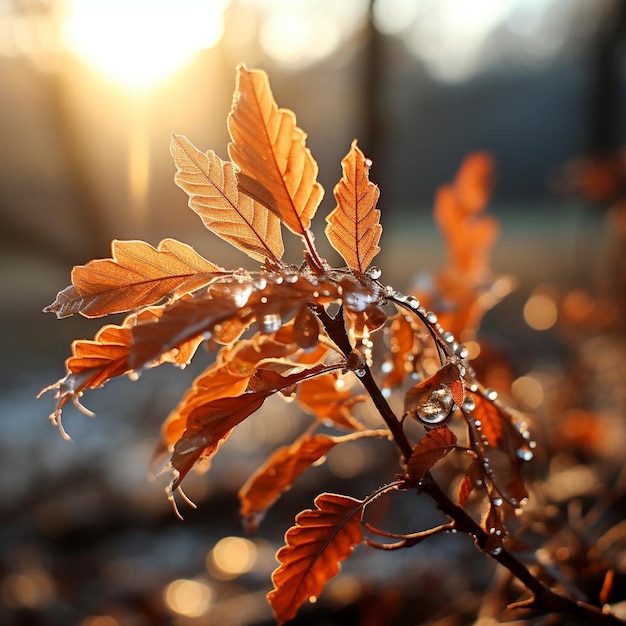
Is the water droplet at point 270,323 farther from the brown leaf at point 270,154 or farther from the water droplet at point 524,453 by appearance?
the water droplet at point 524,453

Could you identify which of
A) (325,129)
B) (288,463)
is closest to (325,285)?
(288,463)

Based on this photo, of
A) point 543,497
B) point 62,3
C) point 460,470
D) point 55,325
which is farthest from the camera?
point 55,325

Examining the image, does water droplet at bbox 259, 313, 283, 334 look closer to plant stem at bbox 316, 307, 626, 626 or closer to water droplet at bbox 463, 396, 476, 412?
plant stem at bbox 316, 307, 626, 626

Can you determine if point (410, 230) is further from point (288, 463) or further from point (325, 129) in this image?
point (288, 463)

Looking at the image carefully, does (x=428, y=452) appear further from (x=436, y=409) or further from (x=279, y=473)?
(x=279, y=473)

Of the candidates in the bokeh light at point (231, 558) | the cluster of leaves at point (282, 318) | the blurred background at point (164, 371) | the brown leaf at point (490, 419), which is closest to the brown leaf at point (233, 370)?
the cluster of leaves at point (282, 318)
